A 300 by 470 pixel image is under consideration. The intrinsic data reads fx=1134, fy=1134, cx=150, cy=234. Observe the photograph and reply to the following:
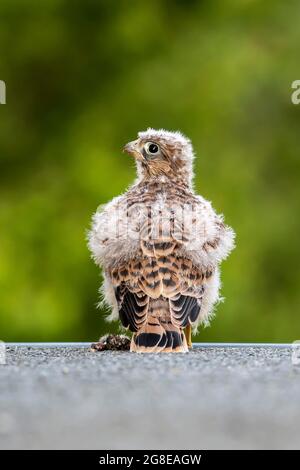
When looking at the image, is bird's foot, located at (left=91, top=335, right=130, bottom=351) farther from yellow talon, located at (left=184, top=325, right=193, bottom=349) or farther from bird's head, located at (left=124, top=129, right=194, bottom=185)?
bird's head, located at (left=124, top=129, right=194, bottom=185)

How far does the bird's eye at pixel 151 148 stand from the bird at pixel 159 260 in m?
0.19

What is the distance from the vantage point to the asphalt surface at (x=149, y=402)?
9.21ft

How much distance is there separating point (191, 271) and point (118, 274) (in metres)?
0.31

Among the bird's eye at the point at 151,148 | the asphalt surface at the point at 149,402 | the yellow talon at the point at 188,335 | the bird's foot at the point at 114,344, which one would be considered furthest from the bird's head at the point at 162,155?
the asphalt surface at the point at 149,402

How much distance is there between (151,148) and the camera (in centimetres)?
532

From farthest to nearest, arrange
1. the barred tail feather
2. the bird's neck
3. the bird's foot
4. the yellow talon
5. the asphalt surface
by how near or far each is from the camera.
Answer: the bird's neck < the yellow talon < the bird's foot < the barred tail feather < the asphalt surface

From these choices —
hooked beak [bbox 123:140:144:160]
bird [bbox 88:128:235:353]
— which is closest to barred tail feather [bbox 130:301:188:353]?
bird [bbox 88:128:235:353]

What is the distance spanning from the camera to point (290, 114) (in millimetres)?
9023

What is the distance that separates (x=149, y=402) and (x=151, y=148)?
2.26 m

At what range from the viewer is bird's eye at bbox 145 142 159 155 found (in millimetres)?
5285


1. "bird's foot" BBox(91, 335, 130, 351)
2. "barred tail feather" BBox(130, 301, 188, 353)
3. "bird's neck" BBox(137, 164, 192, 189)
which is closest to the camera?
"barred tail feather" BBox(130, 301, 188, 353)

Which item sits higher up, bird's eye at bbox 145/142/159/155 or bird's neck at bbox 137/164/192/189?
bird's eye at bbox 145/142/159/155

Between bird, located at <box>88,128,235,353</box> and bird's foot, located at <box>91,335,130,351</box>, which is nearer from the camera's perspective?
bird, located at <box>88,128,235,353</box>

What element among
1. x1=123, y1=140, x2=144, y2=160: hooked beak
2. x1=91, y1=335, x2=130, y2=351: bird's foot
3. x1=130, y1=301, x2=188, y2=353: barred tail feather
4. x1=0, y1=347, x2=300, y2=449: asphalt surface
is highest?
x1=123, y1=140, x2=144, y2=160: hooked beak
